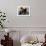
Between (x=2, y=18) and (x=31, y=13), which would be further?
(x=31, y=13)

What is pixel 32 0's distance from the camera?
417cm

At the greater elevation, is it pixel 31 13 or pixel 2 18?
pixel 31 13

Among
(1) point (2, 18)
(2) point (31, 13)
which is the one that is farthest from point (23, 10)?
(1) point (2, 18)

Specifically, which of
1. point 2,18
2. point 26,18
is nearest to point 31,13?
point 26,18

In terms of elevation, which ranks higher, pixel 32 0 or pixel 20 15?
pixel 32 0

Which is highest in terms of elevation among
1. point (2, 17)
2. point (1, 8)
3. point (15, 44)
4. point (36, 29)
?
point (1, 8)

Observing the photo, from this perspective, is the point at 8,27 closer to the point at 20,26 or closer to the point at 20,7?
the point at 20,26

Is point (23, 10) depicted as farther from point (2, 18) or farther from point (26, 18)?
point (2, 18)

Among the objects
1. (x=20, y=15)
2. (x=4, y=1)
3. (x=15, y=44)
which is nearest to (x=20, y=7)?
(x=20, y=15)

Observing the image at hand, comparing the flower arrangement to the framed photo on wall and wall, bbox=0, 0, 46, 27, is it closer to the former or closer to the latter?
wall, bbox=0, 0, 46, 27

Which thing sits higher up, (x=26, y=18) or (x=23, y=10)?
(x=23, y=10)

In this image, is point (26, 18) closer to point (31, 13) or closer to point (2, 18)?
point (31, 13)

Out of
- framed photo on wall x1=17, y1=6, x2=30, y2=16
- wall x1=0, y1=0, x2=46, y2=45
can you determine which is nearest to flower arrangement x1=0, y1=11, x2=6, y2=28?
wall x1=0, y1=0, x2=46, y2=45

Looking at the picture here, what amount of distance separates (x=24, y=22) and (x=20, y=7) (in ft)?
1.54
